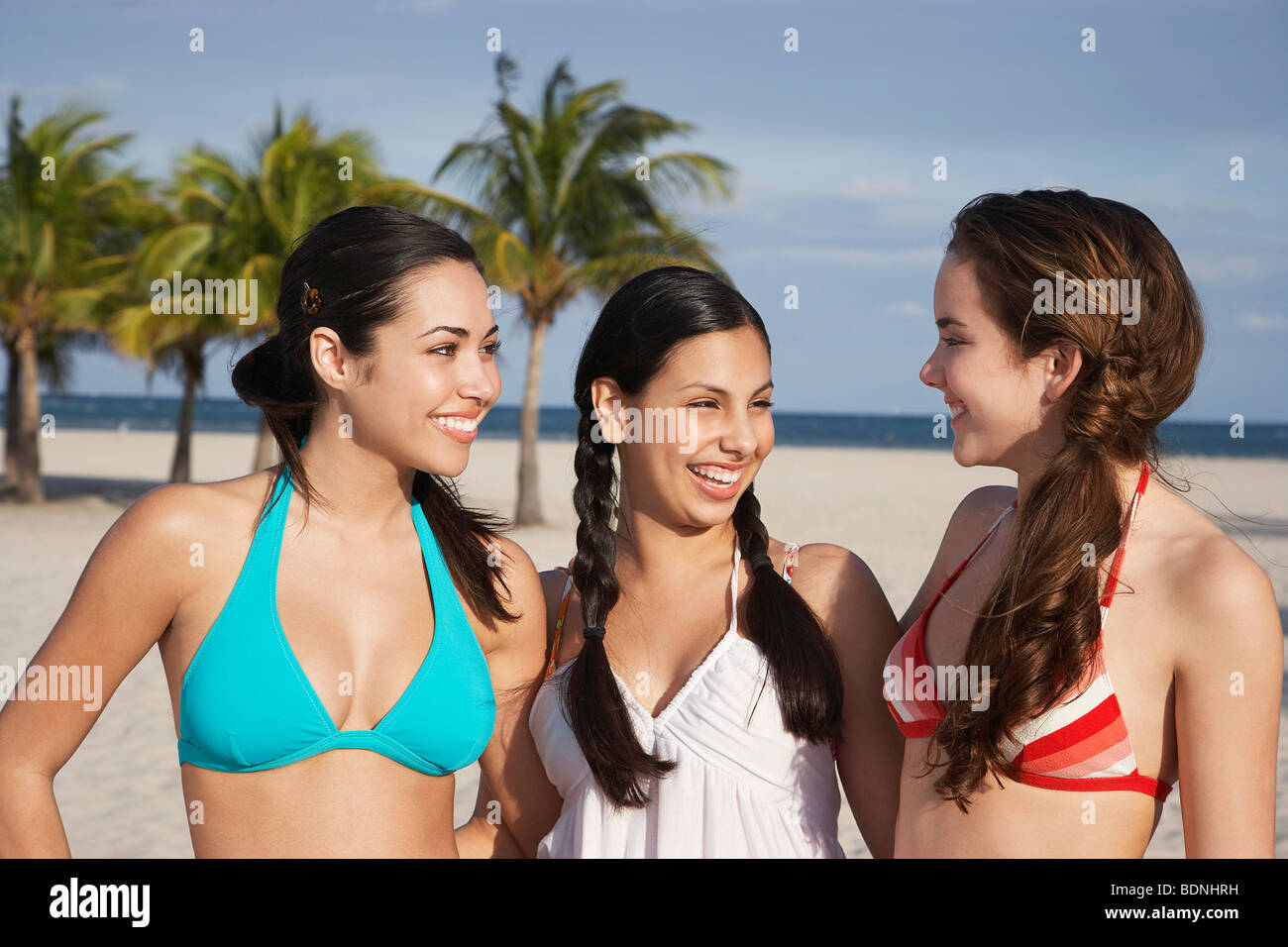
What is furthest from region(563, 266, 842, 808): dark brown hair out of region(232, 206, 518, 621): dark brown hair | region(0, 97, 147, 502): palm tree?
region(0, 97, 147, 502): palm tree

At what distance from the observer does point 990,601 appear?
8.02 ft

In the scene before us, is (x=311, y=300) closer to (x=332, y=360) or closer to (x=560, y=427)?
(x=332, y=360)

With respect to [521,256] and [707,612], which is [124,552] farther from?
[521,256]

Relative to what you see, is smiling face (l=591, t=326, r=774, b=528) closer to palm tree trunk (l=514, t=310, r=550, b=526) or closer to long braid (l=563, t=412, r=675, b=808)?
long braid (l=563, t=412, r=675, b=808)

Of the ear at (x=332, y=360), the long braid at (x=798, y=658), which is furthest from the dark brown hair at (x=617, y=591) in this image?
the ear at (x=332, y=360)

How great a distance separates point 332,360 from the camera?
8.93 feet

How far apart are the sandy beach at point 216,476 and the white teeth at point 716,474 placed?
3.36ft

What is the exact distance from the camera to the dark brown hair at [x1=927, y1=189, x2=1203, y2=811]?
2.31m

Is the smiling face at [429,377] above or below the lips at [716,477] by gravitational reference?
above

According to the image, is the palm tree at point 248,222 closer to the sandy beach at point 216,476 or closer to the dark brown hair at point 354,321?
the sandy beach at point 216,476

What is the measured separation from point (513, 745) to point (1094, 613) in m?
1.49

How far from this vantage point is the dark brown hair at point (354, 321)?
2.65 metres

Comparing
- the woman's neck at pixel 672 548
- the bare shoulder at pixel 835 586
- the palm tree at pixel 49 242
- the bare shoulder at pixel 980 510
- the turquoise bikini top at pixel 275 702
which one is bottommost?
the turquoise bikini top at pixel 275 702
